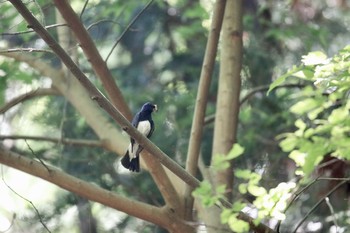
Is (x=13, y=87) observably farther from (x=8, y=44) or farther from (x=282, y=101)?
(x=282, y=101)

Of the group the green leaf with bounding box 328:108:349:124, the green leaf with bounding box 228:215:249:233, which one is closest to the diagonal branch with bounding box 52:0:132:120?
the green leaf with bounding box 228:215:249:233

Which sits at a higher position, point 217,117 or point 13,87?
point 13,87

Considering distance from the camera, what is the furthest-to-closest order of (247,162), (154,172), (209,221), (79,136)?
(79,136) → (247,162) → (209,221) → (154,172)

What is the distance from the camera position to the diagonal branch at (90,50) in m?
4.26

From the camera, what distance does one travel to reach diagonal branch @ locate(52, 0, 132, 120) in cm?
426

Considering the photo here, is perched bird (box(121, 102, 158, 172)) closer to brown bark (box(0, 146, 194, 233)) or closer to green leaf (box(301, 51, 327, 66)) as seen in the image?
brown bark (box(0, 146, 194, 233))

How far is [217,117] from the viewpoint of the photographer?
213 inches

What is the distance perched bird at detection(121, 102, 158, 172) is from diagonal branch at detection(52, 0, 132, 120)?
23 cm

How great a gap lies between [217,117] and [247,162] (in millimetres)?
1312

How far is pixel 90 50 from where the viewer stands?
4414 mm

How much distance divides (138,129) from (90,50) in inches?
30.6

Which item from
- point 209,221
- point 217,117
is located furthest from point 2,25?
point 209,221

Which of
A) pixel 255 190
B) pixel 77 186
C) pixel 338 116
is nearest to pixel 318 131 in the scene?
pixel 338 116

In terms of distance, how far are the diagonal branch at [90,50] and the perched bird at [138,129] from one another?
23 centimetres
